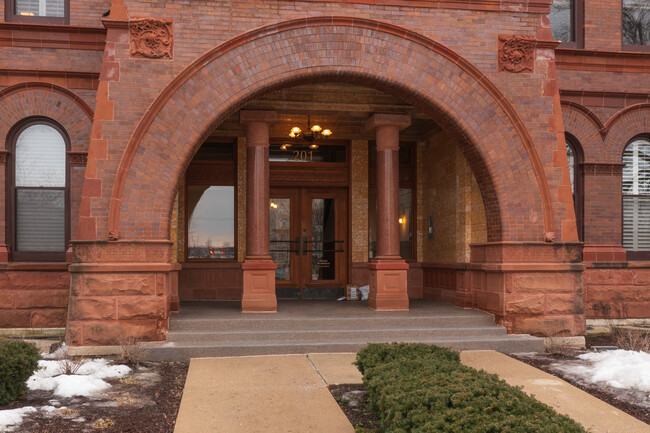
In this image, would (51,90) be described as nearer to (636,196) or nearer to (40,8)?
(40,8)

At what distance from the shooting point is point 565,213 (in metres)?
9.62

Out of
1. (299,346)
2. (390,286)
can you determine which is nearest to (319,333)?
(299,346)

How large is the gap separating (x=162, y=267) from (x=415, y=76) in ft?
16.9

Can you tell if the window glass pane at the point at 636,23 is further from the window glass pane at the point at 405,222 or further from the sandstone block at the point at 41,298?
the sandstone block at the point at 41,298

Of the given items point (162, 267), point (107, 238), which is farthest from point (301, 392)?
point (107, 238)

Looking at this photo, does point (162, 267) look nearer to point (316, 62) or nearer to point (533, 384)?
point (316, 62)

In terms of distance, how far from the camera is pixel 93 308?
332 inches

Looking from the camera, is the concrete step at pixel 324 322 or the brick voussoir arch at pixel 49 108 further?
the brick voussoir arch at pixel 49 108

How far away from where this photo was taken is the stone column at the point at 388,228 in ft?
34.4

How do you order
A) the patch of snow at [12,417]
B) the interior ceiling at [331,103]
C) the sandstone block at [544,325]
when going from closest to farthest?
the patch of snow at [12,417] → the sandstone block at [544,325] → the interior ceiling at [331,103]

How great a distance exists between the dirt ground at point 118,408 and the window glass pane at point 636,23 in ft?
36.9

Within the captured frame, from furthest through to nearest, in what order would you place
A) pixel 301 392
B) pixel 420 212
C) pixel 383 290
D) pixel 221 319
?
pixel 420 212, pixel 383 290, pixel 221 319, pixel 301 392

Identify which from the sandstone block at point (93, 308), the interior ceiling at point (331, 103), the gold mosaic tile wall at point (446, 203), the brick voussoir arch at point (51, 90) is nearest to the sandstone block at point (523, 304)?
the gold mosaic tile wall at point (446, 203)

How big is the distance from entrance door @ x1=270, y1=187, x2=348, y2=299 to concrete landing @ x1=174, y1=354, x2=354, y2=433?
5093 millimetres
